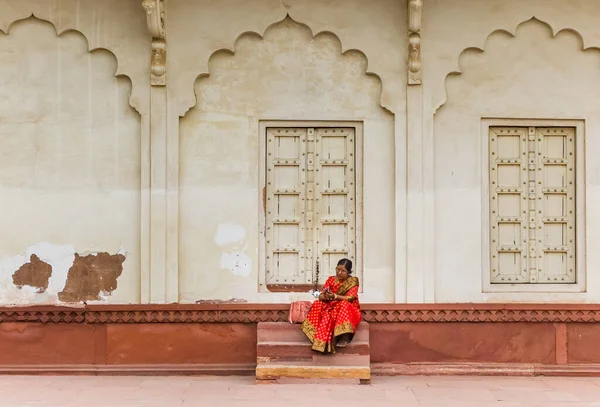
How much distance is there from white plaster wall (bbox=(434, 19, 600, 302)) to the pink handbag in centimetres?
145

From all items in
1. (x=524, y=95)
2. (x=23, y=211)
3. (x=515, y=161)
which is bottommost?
(x=23, y=211)

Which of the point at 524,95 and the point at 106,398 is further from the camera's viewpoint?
the point at 524,95

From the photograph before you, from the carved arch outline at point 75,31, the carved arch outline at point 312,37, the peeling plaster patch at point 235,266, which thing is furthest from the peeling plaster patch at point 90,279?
the carved arch outline at point 312,37

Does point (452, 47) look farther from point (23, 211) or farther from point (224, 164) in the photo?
point (23, 211)

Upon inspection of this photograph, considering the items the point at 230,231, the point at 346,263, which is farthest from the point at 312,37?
the point at 346,263

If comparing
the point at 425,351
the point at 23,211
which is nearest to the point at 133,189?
the point at 23,211

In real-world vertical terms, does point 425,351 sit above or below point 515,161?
below

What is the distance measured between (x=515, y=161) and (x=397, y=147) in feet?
4.32

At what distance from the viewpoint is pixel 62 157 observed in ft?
28.8

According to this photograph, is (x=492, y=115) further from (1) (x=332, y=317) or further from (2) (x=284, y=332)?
(2) (x=284, y=332)

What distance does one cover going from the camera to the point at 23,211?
344 inches

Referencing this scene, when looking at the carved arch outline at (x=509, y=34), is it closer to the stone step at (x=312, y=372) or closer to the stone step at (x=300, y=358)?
the stone step at (x=300, y=358)

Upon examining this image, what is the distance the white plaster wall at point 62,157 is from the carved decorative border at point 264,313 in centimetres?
18

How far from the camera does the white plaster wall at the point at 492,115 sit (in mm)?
8820
